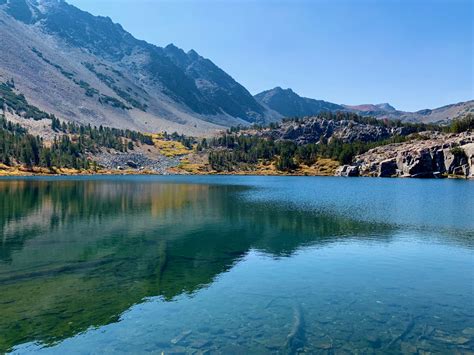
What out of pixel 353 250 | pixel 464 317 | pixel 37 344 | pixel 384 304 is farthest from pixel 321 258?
pixel 37 344

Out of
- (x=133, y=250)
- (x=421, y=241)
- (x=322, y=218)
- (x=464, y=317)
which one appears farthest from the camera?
(x=322, y=218)

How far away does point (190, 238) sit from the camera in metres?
56.7

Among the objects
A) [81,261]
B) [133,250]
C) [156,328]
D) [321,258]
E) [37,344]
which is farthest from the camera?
[133,250]

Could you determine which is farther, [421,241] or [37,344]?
[421,241]

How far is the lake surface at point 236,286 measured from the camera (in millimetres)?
24016

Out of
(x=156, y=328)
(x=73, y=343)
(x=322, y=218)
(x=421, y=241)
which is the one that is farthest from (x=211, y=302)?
(x=322, y=218)

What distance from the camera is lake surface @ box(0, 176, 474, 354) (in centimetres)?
2402

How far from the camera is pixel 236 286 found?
114 ft

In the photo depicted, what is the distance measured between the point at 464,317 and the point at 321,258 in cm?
1898

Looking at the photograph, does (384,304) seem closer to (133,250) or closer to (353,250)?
(353,250)

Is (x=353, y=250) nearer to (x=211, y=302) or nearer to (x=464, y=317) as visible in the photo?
(x=464, y=317)

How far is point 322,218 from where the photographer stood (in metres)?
75.7

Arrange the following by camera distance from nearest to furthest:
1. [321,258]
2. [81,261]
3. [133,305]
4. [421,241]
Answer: [133,305]
[81,261]
[321,258]
[421,241]

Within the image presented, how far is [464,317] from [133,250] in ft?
122
